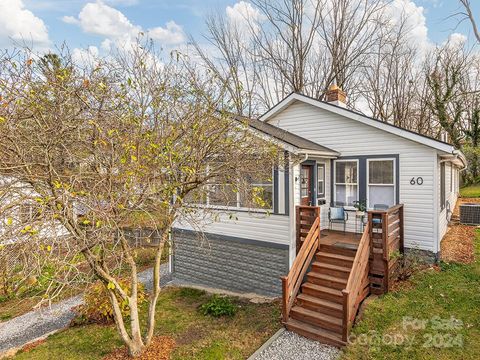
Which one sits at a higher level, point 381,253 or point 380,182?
point 380,182

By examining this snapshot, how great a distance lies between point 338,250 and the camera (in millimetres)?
7680

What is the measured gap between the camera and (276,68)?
963 inches

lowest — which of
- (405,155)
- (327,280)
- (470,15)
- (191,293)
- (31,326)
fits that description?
(31,326)

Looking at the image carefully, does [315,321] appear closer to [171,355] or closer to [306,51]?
[171,355]

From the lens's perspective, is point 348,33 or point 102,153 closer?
point 102,153

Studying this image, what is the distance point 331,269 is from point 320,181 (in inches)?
147

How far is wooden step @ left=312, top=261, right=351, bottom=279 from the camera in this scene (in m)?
6.96

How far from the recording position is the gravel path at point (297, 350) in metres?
5.52

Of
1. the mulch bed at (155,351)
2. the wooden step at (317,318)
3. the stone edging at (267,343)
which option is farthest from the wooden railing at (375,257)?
the mulch bed at (155,351)

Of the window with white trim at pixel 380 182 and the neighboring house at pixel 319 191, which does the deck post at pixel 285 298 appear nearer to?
the neighboring house at pixel 319 191

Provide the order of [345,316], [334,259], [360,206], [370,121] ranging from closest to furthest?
[345,316] < [334,259] < [370,121] < [360,206]

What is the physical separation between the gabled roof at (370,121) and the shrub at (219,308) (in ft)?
22.4

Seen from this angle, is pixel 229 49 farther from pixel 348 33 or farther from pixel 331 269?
pixel 331 269

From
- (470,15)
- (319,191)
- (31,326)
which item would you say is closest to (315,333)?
(319,191)
